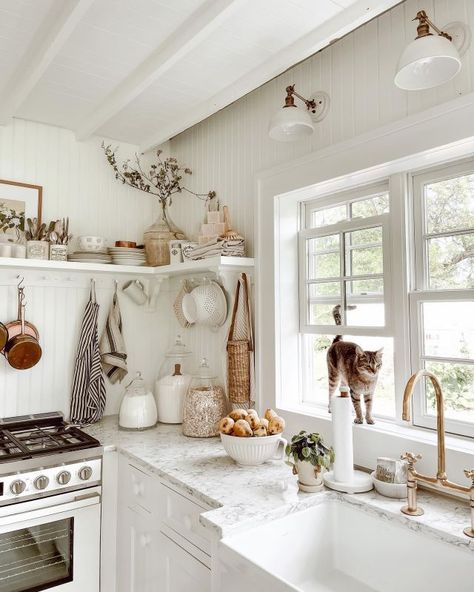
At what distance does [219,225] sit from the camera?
2543 mm

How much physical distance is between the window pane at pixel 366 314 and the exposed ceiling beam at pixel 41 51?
154 centimetres

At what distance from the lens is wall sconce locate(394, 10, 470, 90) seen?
52.5 inches

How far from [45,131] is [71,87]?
50 centimetres

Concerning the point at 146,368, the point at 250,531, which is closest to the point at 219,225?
the point at 146,368

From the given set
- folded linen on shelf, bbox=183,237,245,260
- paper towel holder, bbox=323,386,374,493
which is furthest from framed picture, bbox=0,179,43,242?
paper towel holder, bbox=323,386,374,493

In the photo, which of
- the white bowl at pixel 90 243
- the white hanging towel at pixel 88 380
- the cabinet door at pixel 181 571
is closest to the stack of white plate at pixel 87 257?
the white bowl at pixel 90 243

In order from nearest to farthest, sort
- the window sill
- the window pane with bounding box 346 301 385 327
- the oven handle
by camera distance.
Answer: the window sill, the oven handle, the window pane with bounding box 346 301 385 327

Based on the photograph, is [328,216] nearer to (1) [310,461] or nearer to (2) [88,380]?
(1) [310,461]

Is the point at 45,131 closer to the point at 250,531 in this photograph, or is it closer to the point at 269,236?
the point at 269,236

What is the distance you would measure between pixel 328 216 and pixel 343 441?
106 centimetres

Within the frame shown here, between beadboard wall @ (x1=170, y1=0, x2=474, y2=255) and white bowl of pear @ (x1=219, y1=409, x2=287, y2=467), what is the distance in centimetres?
90

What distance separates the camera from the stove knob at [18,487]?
190 cm

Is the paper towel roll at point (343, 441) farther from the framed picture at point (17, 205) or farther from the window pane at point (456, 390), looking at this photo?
the framed picture at point (17, 205)

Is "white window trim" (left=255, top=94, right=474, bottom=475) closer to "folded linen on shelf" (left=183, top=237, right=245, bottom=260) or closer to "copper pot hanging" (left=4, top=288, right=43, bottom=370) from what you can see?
"folded linen on shelf" (left=183, top=237, right=245, bottom=260)
